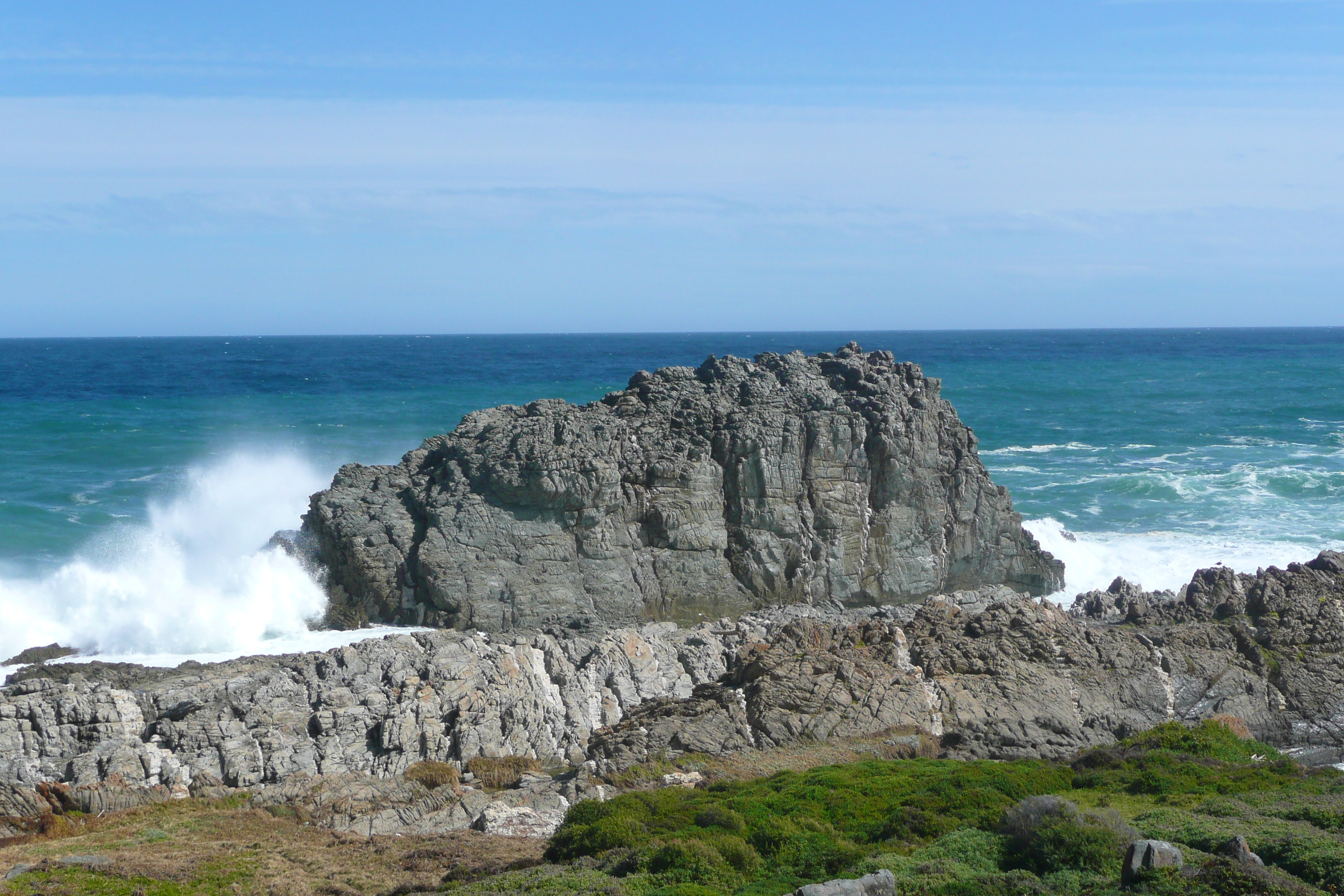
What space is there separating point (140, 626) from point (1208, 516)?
39916mm

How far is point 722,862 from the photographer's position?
15.5 m

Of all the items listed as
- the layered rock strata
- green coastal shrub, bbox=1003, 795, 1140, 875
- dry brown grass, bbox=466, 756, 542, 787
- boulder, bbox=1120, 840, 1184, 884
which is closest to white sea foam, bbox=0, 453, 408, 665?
the layered rock strata

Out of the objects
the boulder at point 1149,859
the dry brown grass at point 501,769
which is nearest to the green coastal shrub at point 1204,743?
the boulder at point 1149,859

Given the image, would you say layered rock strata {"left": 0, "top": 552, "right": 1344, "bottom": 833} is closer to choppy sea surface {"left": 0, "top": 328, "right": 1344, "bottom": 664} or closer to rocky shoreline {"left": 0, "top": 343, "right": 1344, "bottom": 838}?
rocky shoreline {"left": 0, "top": 343, "right": 1344, "bottom": 838}

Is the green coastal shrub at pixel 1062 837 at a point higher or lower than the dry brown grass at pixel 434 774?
higher

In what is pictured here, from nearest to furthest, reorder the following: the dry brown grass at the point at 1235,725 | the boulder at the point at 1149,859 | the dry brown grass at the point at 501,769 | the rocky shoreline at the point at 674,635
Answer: the boulder at the point at 1149,859, the rocky shoreline at the point at 674,635, the dry brown grass at the point at 501,769, the dry brown grass at the point at 1235,725

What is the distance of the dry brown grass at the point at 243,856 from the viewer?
1611 cm

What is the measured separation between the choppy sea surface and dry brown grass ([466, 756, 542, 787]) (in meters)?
8.32

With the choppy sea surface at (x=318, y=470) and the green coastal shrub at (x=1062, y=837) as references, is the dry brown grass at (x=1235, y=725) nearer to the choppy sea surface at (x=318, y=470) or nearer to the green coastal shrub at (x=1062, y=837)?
the green coastal shrub at (x=1062, y=837)

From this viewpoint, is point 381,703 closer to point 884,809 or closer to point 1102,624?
point 884,809

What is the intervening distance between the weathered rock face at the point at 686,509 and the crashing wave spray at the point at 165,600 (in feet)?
5.23

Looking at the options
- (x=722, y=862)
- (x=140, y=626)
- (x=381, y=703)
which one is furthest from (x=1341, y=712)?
(x=140, y=626)

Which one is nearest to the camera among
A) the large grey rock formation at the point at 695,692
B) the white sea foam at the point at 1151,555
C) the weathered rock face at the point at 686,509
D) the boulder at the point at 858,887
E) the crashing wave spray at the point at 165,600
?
the boulder at the point at 858,887

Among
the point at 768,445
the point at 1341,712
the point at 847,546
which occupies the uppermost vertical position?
the point at 768,445
